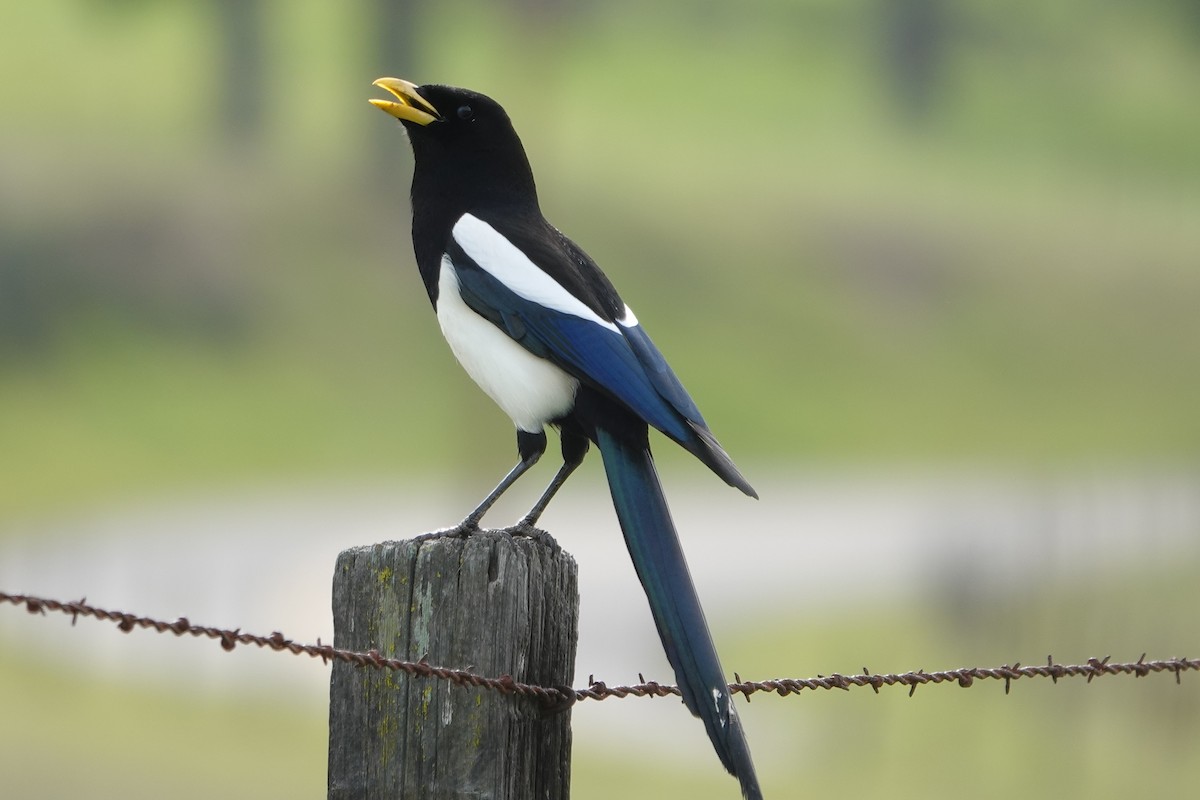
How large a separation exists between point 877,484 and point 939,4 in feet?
70.0

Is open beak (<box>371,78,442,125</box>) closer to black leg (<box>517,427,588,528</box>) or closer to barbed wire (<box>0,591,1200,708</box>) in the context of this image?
black leg (<box>517,427,588,528</box>)

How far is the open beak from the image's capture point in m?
3.23

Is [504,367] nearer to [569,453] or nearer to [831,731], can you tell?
[569,453]

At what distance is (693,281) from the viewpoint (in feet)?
83.7

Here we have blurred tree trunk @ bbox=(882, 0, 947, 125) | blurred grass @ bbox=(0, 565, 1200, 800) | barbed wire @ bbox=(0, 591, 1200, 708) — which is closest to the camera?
barbed wire @ bbox=(0, 591, 1200, 708)

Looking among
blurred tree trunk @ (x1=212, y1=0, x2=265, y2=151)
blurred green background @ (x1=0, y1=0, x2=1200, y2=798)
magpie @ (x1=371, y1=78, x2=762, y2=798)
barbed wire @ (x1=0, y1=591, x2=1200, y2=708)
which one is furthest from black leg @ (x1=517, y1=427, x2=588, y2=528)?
blurred tree trunk @ (x1=212, y1=0, x2=265, y2=151)

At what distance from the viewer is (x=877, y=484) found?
19906 mm

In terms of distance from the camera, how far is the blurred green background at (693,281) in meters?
9.64

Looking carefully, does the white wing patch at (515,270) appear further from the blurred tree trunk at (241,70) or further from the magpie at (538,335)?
the blurred tree trunk at (241,70)

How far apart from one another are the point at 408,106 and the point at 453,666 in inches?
59.7

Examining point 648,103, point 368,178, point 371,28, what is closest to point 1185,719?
point 368,178

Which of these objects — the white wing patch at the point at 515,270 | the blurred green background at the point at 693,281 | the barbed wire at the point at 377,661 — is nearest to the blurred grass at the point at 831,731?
the blurred green background at the point at 693,281

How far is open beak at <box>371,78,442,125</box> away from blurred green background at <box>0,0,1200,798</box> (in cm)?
513

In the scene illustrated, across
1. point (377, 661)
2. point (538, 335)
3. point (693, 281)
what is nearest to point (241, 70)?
point (693, 281)
